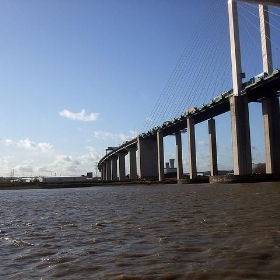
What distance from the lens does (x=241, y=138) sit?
68562 millimetres

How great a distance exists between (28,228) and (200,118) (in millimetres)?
82903

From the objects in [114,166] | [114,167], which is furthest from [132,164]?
[114,166]

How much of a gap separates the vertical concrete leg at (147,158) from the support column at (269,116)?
50.3 m

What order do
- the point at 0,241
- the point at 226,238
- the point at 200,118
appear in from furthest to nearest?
the point at 200,118 → the point at 0,241 → the point at 226,238

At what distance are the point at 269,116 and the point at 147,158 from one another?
53.1 m

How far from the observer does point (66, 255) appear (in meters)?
7.41

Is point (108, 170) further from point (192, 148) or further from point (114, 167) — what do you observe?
point (192, 148)

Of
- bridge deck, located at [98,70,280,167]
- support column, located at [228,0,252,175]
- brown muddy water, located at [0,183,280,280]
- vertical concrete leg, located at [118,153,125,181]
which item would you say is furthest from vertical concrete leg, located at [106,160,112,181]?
brown muddy water, located at [0,183,280,280]

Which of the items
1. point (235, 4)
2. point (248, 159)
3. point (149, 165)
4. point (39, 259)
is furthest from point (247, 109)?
point (39, 259)

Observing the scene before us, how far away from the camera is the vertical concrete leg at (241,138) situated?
68.2 metres

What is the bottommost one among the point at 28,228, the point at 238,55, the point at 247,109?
the point at 28,228

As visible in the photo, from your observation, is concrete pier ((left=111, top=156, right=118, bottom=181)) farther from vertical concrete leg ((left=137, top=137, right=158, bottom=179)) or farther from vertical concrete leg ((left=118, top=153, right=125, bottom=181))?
vertical concrete leg ((left=137, top=137, right=158, bottom=179))

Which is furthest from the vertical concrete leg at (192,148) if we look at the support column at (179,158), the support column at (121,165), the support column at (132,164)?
the support column at (121,165)

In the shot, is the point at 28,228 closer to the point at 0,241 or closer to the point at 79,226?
the point at 79,226
